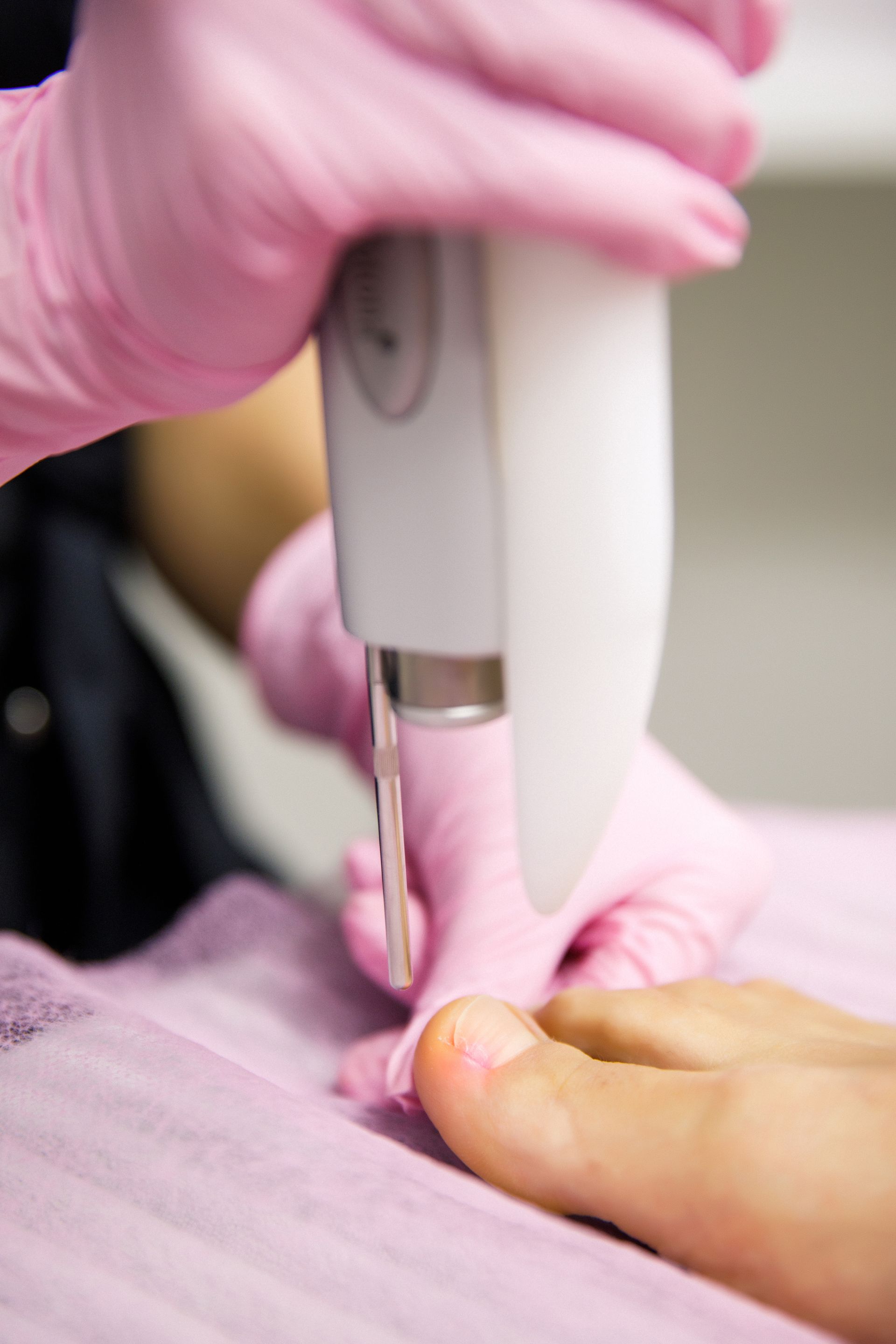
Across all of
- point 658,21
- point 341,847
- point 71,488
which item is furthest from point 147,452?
point 658,21

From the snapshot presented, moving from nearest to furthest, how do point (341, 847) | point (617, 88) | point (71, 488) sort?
point (617, 88) < point (71, 488) < point (341, 847)

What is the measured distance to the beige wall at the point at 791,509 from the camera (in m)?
1.01

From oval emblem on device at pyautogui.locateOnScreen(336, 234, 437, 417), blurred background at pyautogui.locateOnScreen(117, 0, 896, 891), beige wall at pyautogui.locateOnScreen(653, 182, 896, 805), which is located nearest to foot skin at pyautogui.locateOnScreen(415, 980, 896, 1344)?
oval emblem on device at pyautogui.locateOnScreen(336, 234, 437, 417)

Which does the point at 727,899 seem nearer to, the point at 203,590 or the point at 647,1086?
the point at 647,1086

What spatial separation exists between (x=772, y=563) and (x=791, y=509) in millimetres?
59

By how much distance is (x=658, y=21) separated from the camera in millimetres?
218

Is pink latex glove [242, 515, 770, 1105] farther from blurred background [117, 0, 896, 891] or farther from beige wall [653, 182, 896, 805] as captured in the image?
beige wall [653, 182, 896, 805]

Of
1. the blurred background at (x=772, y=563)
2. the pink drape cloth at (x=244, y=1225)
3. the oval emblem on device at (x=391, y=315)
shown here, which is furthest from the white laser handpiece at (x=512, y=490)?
the blurred background at (x=772, y=563)

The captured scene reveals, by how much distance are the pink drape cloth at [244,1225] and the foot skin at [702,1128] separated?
0.01 meters

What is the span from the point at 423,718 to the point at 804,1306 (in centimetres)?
17

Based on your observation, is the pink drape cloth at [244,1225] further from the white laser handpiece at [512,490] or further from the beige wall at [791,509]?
the beige wall at [791,509]

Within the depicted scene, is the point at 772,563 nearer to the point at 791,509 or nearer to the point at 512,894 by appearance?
the point at 791,509

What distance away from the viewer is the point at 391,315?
9.3 inches

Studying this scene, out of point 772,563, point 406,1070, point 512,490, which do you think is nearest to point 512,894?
point 406,1070
